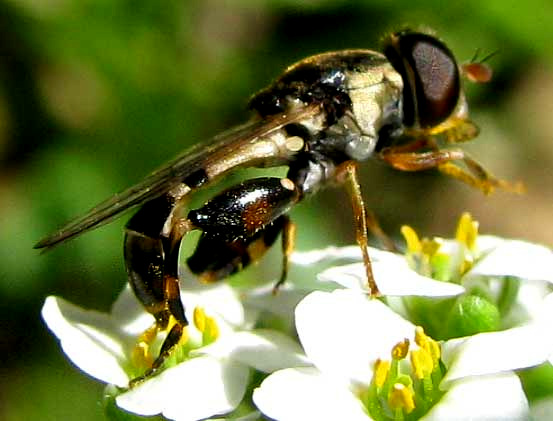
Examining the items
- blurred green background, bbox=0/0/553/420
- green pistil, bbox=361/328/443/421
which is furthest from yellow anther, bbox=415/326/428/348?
blurred green background, bbox=0/0/553/420

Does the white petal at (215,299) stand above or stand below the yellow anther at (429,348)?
below

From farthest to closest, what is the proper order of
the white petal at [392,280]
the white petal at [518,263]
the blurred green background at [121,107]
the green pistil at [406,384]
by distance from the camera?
1. the blurred green background at [121,107]
2. the white petal at [518,263]
3. the white petal at [392,280]
4. the green pistil at [406,384]

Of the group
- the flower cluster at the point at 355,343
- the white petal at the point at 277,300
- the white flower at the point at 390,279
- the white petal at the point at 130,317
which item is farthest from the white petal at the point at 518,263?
the white petal at the point at 130,317

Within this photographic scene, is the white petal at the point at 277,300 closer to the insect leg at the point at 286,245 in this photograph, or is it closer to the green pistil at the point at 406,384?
the insect leg at the point at 286,245

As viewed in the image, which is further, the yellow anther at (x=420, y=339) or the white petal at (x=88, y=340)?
the white petal at (x=88, y=340)

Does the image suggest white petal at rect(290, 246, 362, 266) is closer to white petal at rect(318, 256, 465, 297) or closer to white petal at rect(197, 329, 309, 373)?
white petal at rect(318, 256, 465, 297)

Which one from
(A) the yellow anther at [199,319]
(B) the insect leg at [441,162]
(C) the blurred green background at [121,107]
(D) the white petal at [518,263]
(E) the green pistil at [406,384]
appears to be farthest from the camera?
(C) the blurred green background at [121,107]

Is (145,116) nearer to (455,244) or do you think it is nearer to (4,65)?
(4,65)

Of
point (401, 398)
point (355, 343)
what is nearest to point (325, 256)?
point (355, 343)
